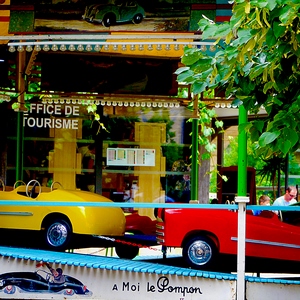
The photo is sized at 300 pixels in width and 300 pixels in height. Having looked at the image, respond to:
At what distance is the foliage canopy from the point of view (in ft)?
14.5

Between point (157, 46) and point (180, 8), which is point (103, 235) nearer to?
point (157, 46)

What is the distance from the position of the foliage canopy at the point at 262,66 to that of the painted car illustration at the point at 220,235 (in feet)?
7.82

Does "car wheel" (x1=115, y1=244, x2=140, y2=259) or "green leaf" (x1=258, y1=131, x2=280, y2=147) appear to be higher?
"green leaf" (x1=258, y1=131, x2=280, y2=147)

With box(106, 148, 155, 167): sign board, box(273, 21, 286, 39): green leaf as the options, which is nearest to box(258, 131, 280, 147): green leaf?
box(273, 21, 286, 39): green leaf

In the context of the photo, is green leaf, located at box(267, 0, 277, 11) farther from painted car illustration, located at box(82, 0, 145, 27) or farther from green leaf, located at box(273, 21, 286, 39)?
painted car illustration, located at box(82, 0, 145, 27)

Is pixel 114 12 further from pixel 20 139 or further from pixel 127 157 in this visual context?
pixel 20 139

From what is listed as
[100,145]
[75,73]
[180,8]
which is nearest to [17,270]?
[180,8]

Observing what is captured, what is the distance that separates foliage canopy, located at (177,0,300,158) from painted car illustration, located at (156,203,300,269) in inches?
93.8

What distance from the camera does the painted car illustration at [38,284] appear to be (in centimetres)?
693

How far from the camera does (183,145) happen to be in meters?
13.9

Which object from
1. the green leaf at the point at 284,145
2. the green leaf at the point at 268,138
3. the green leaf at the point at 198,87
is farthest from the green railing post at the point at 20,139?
the green leaf at the point at 284,145

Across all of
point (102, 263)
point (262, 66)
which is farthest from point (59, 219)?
point (262, 66)

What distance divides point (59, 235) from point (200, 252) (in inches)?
68.6

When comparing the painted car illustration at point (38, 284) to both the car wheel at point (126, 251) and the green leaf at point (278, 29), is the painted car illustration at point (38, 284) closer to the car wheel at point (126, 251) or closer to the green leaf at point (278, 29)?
the car wheel at point (126, 251)
